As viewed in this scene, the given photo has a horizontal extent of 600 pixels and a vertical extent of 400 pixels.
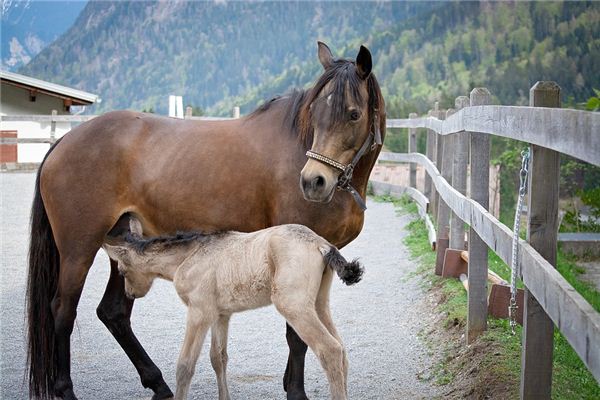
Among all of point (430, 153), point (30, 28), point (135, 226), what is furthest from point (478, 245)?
point (30, 28)

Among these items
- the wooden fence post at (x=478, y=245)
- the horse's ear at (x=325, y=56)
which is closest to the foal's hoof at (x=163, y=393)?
the wooden fence post at (x=478, y=245)

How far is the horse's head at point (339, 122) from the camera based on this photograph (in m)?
4.02

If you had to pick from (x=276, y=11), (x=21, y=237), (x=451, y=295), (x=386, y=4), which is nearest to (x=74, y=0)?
(x=276, y=11)

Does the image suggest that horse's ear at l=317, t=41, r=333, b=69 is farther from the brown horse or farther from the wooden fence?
the wooden fence

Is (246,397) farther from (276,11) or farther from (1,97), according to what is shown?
(276,11)

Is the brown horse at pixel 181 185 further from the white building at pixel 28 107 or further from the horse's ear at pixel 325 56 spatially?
the white building at pixel 28 107

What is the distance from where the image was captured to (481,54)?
56781mm

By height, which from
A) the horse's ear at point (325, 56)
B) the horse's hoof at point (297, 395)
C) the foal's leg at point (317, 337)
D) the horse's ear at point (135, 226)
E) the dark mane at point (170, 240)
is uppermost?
the horse's ear at point (325, 56)

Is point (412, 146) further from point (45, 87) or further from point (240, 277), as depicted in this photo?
point (45, 87)

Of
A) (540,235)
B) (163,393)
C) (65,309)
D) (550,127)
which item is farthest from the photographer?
(163,393)

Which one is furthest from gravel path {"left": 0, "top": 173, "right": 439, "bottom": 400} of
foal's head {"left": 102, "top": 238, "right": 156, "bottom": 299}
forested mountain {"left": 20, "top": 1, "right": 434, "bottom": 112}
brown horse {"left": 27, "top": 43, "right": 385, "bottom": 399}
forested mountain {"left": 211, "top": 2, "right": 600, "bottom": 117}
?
forested mountain {"left": 20, "top": 1, "right": 434, "bottom": 112}

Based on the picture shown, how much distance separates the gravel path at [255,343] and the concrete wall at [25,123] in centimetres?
1804

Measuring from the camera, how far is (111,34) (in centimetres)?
9394

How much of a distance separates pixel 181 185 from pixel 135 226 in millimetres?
404
